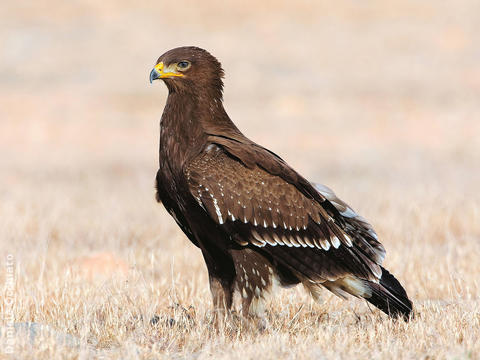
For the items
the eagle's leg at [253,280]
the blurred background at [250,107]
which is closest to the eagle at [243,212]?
the eagle's leg at [253,280]

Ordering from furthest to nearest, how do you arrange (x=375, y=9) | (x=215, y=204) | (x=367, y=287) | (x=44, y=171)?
1. (x=375, y=9)
2. (x=44, y=171)
3. (x=367, y=287)
4. (x=215, y=204)

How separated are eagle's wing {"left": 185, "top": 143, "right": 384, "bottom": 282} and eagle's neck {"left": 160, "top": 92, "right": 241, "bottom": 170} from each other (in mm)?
115

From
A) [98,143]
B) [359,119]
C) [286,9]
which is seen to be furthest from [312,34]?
[98,143]

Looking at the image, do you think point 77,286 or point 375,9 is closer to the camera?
point 77,286

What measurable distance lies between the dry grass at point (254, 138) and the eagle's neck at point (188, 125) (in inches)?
45.9

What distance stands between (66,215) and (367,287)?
5882 mm

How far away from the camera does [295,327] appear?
534 centimetres

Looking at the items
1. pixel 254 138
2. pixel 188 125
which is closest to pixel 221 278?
pixel 188 125

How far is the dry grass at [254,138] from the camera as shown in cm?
519

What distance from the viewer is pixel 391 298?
5469 mm

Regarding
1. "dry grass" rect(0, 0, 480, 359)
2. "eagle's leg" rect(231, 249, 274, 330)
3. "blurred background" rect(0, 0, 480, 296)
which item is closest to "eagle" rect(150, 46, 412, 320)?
"eagle's leg" rect(231, 249, 274, 330)

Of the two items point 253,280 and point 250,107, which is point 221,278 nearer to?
point 253,280

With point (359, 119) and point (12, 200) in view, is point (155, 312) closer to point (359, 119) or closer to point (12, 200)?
point (12, 200)

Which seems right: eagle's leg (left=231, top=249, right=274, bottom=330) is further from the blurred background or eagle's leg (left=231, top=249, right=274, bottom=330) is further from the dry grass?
the blurred background
